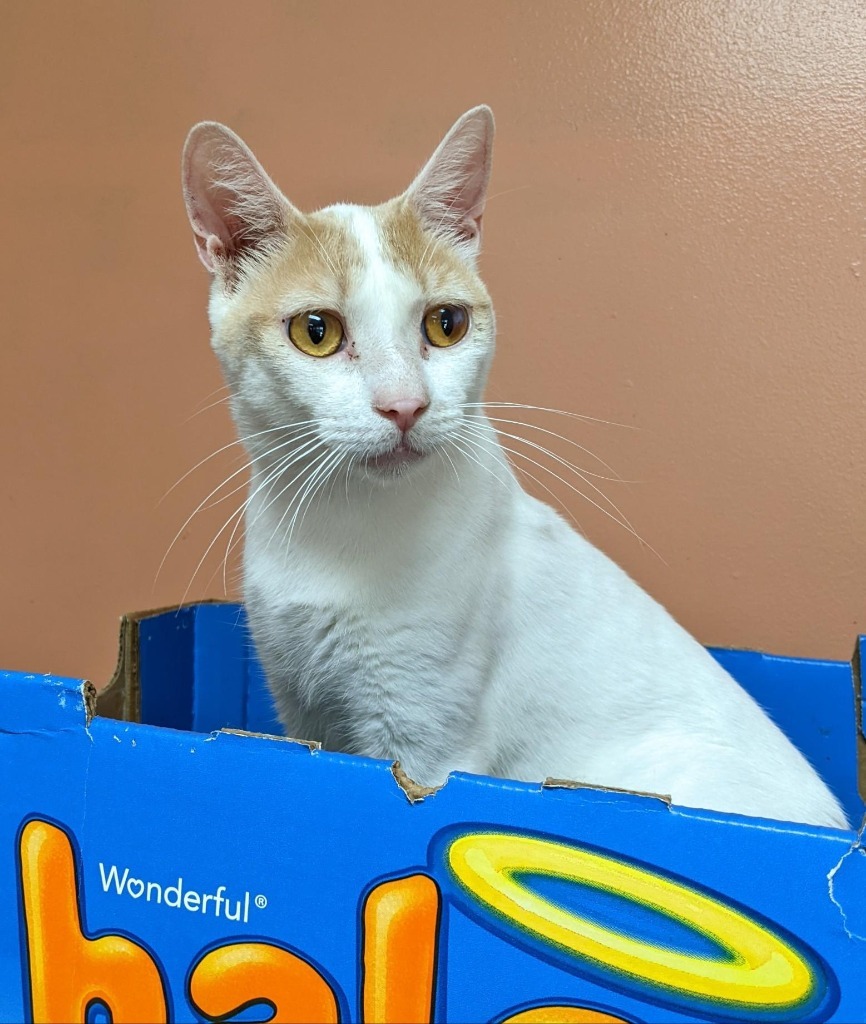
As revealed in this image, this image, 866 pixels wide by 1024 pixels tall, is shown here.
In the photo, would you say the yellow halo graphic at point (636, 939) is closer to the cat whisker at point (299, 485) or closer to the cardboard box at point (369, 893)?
the cardboard box at point (369, 893)

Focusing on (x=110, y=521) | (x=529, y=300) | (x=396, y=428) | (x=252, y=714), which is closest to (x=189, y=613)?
Result: (x=252, y=714)

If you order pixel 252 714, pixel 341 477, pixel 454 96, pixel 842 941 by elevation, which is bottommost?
pixel 252 714

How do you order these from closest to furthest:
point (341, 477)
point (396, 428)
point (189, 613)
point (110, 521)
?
point (396, 428) → point (341, 477) → point (189, 613) → point (110, 521)

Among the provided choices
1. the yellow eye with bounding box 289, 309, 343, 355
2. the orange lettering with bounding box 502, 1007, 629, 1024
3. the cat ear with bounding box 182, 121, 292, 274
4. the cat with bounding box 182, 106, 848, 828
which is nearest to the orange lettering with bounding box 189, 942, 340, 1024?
the orange lettering with bounding box 502, 1007, 629, 1024

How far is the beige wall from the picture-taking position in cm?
144

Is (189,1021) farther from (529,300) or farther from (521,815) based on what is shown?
(529,300)

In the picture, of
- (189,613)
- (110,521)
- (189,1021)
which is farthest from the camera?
(110,521)

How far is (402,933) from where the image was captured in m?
0.59

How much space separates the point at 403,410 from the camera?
741mm

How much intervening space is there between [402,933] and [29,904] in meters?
0.33

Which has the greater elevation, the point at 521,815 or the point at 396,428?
the point at 396,428

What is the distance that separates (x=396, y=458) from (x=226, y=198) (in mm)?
346

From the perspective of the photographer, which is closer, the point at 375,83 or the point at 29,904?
the point at 29,904

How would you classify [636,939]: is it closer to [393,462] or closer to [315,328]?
[393,462]
